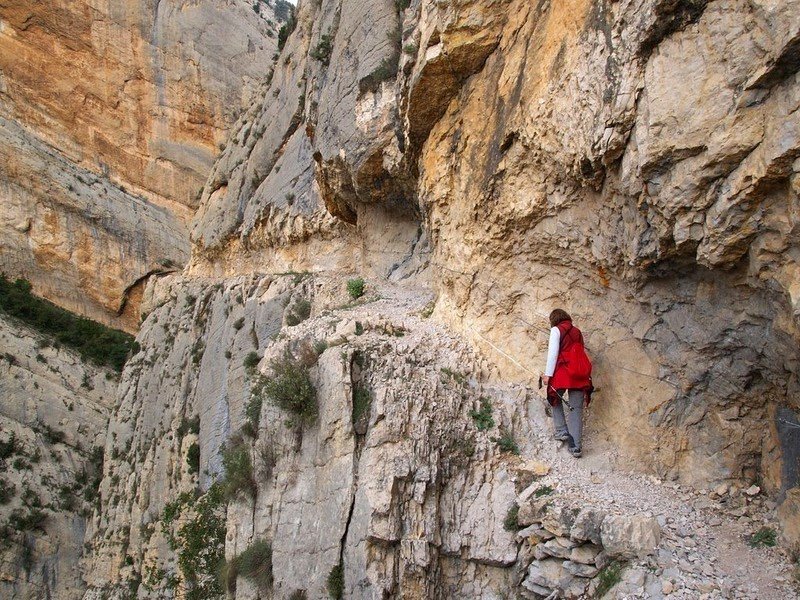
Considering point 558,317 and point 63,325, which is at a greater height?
point 63,325

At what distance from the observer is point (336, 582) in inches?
271

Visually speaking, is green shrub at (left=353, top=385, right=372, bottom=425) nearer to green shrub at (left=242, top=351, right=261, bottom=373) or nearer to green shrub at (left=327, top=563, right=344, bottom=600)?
green shrub at (left=327, top=563, right=344, bottom=600)

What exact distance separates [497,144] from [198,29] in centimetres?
4141

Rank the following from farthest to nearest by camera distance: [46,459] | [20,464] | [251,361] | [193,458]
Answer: [46,459] → [20,464] → [193,458] → [251,361]

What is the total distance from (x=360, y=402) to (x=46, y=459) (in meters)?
22.3

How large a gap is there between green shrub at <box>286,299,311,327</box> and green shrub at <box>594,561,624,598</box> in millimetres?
9787

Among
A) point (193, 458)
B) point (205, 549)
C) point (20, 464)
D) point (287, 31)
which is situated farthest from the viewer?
point (287, 31)

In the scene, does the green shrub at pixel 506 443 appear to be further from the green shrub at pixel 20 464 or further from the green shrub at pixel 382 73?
the green shrub at pixel 20 464

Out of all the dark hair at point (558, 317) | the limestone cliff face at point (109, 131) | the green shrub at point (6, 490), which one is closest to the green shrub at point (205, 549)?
the dark hair at point (558, 317)

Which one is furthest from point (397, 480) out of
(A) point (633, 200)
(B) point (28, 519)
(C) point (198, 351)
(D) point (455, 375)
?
(B) point (28, 519)

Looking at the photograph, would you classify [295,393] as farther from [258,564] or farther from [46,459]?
[46,459]

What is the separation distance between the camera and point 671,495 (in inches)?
233

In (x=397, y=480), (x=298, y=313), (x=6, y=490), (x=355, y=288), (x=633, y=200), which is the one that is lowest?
(x=6, y=490)

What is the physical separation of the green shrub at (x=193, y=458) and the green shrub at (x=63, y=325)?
15024mm
